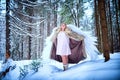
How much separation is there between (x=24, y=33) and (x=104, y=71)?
130cm

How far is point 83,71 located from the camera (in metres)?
2.81

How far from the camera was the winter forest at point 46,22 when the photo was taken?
2.99m

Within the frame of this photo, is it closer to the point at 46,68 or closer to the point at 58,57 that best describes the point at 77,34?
the point at 58,57

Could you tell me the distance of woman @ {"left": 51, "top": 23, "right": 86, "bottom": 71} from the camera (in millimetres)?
3135

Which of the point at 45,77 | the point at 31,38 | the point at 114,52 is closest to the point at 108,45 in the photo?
the point at 114,52

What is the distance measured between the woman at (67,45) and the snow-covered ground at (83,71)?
0.09m

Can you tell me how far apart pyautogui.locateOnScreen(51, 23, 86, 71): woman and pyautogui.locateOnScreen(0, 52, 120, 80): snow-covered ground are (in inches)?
3.4

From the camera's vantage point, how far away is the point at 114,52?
288 cm

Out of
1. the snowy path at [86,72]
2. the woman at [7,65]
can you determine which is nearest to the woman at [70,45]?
the snowy path at [86,72]

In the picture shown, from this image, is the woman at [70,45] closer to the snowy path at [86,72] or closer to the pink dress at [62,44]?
the pink dress at [62,44]

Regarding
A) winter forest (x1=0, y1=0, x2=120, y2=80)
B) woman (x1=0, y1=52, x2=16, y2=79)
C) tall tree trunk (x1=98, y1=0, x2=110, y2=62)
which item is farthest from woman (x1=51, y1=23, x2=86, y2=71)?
woman (x1=0, y1=52, x2=16, y2=79)

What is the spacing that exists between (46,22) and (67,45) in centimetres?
43

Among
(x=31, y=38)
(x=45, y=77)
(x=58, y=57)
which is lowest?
(x=45, y=77)

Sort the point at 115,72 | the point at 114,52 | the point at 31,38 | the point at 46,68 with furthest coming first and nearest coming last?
1. the point at 31,38
2. the point at 46,68
3. the point at 114,52
4. the point at 115,72
